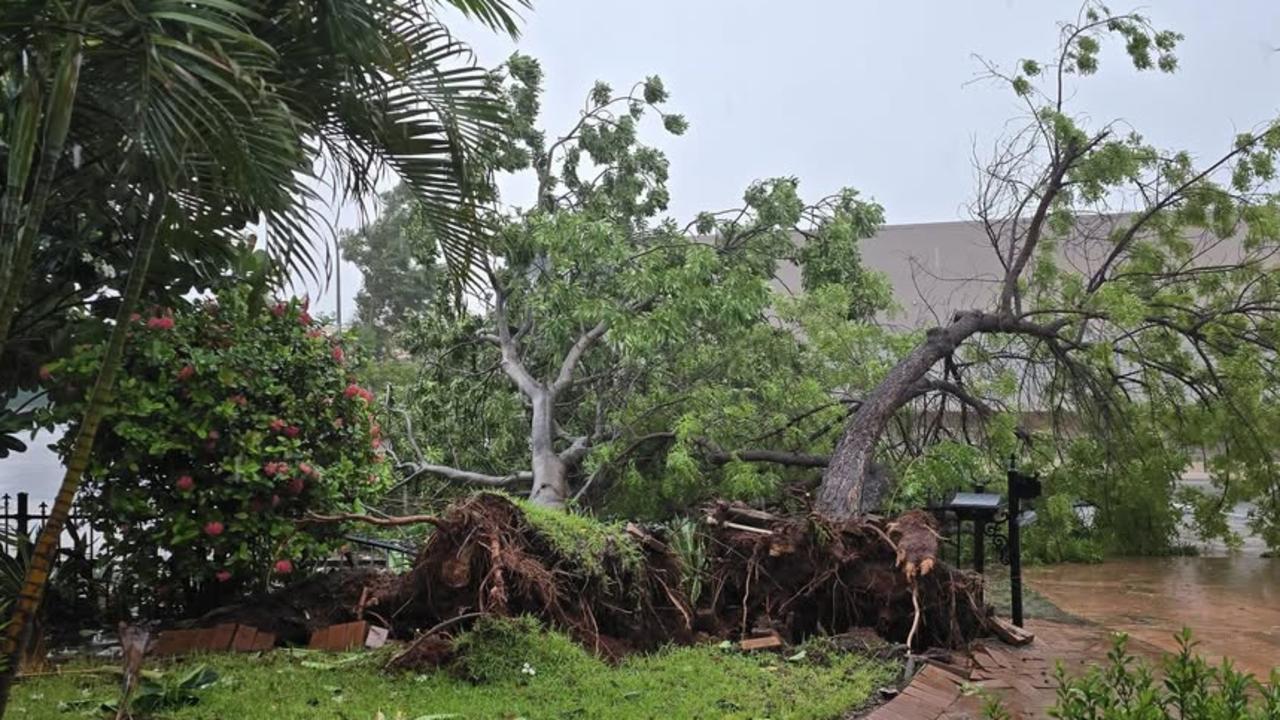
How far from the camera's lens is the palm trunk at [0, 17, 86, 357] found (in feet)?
9.86

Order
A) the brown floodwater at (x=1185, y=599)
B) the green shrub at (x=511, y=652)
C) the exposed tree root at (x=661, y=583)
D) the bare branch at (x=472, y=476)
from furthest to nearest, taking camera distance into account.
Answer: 1. the bare branch at (x=472, y=476)
2. the brown floodwater at (x=1185, y=599)
3. the exposed tree root at (x=661, y=583)
4. the green shrub at (x=511, y=652)

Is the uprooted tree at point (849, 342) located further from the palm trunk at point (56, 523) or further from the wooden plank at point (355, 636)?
the palm trunk at point (56, 523)

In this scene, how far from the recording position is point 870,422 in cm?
816

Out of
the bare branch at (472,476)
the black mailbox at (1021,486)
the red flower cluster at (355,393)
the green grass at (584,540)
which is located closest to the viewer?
the green grass at (584,540)

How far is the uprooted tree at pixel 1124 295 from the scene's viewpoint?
9.05 meters

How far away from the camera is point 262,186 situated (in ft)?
12.0

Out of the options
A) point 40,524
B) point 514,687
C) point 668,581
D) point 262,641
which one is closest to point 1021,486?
point 668,581

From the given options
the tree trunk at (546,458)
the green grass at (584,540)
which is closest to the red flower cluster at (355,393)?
the green grass at (584,540)

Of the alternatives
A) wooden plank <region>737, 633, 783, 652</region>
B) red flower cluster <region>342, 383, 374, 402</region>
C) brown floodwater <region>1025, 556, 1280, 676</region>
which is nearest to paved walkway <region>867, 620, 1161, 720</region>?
brown floodwater <region>1025, 556, 1280, 676</region>

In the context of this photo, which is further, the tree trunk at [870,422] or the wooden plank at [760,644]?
the tree trunk at [870,422]

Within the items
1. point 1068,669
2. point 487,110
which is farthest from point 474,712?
point 1068,669

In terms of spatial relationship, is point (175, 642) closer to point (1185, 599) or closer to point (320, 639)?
point (320, 639)

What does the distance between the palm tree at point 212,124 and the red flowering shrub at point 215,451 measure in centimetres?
58

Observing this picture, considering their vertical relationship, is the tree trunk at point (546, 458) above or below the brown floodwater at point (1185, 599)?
above
